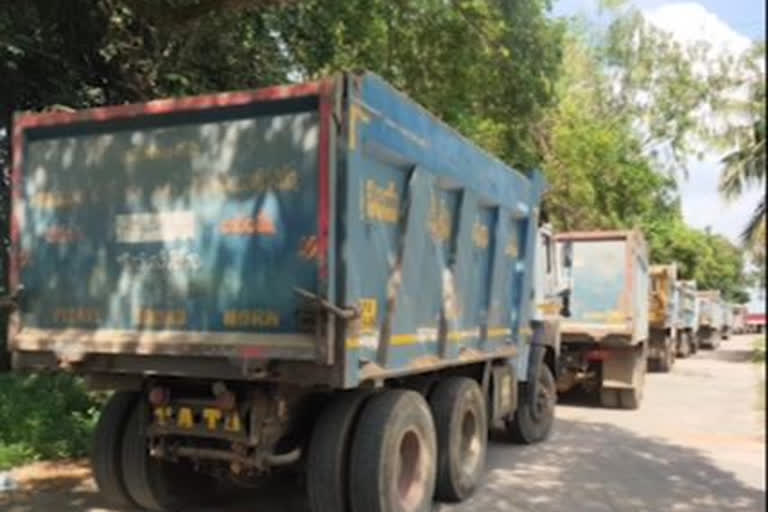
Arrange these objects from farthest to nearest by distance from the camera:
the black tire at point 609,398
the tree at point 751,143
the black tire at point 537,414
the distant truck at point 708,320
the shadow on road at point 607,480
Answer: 1. the distant truck at point 708,320
2. the black tire at point 609,398
3. the black tire at point 537,414
4. the shadow on road at point 607,480
5. the tree at point 751,143

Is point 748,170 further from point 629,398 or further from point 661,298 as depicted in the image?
point 661,298

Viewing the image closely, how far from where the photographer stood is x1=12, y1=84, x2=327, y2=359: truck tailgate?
5578mm

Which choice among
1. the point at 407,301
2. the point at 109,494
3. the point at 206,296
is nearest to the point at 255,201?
the point at 206,296

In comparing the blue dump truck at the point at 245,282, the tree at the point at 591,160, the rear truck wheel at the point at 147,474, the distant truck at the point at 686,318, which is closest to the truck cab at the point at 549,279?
the blue dump truck at the point at 245,282

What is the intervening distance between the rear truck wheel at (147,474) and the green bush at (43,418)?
195 centimetres

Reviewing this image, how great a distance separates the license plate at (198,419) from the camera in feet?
19.2

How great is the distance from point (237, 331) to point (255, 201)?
79 centimetres

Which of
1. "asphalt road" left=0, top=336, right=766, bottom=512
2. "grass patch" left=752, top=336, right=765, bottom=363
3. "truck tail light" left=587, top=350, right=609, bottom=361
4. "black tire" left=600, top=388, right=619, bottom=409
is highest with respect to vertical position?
"grass patch" left=752, top=336, right=765, bottom=363

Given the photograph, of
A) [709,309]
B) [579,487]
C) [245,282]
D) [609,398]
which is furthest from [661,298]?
[709,309]

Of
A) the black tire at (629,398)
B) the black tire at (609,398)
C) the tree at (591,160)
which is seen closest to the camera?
the black tire at (629,398)

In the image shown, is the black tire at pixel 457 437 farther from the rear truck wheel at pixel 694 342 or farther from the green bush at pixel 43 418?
the rear truck wheel at pixel 694 342

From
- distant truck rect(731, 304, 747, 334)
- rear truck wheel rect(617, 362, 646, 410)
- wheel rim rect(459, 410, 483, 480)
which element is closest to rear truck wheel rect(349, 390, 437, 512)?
wheel rim rect(459, 410, 483, 480)

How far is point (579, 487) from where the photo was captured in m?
8.02

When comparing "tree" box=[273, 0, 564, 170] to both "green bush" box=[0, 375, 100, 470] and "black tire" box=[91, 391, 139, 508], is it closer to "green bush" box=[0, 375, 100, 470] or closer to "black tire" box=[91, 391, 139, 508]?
"green bush" box=[0, 375, 100, 470]
